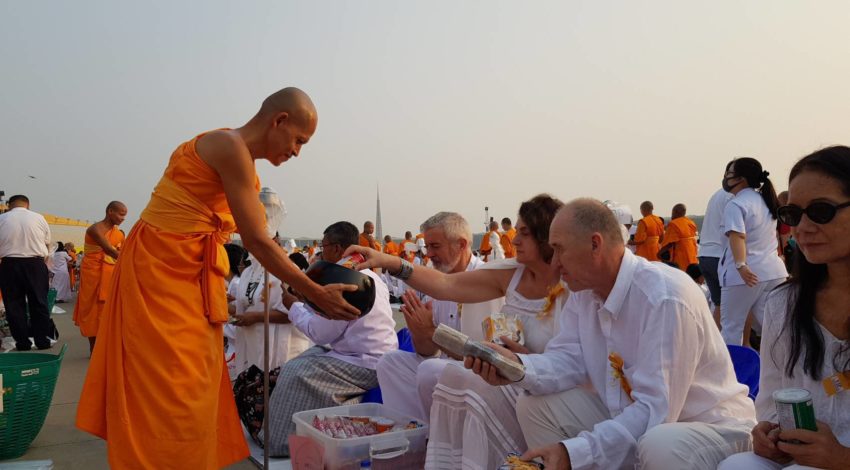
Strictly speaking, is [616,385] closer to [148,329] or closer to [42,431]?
[148,329]

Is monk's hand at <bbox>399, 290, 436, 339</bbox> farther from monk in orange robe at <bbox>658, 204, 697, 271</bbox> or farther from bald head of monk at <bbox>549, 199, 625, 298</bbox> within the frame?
monk in orange robe at <bbox>658, 204, 697, 271</bbox>

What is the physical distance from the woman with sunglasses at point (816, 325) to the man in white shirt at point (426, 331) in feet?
5.32

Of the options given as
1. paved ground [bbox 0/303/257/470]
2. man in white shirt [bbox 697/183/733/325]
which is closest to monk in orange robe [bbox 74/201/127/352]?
paved ground [bbox 0/303/257/470]

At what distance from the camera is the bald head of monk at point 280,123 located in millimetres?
2811

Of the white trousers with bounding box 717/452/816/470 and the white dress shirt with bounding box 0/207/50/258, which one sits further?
the white dress shirt with bounding box 0/207/50/258

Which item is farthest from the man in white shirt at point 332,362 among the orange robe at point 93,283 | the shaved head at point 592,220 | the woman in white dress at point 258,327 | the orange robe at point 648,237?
the orange robe at point 648,237

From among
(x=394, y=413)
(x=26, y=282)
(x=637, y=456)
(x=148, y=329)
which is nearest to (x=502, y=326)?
(x=394, y=413)

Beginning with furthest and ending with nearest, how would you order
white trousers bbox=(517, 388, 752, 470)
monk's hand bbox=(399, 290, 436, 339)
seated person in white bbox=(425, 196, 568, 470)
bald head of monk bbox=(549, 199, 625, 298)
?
monk's hand bbox=(399, 290, 436, 339) < seated person in white bbox=(425, 196, 568, 470) < bald head of monk bbox=(549, 199, 625, 298) < white trousers bbox=(517, 388, 752, 470)

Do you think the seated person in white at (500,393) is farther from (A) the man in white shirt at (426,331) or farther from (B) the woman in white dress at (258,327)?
(B) the woman in white dress at (258,327)

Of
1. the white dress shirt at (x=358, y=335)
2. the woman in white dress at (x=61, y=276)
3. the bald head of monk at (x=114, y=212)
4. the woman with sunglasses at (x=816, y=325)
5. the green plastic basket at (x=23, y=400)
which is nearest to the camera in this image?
the woman with sunglasses at (x=816, y=325)

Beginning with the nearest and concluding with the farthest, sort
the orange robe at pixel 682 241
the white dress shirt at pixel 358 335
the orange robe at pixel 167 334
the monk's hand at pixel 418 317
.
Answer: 1. the orange robe at pixel 167 334
2. the monk's hand at pixel 418 317
3. the white dress shirt at pixel 358 335
4. the orange robe at pixel 682 241

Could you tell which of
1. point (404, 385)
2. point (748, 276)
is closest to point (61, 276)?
point (404, 385)

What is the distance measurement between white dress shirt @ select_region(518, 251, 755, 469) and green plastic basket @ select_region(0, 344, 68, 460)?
2.95 metres

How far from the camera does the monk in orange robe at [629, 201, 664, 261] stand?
11.6 m
